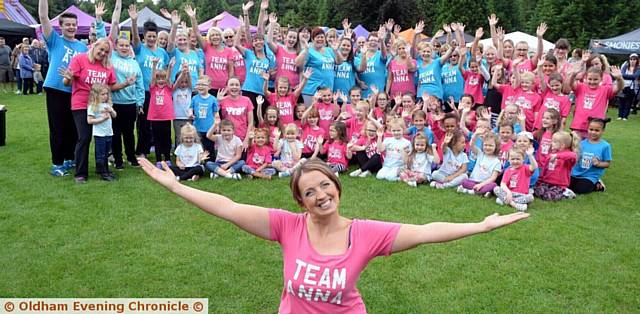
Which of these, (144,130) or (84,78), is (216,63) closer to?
(144,130)

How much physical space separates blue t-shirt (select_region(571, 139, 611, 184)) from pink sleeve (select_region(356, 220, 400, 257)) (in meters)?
6.26

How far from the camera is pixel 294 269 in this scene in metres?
2.39

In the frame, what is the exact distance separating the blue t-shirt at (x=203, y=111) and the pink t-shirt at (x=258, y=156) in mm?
832

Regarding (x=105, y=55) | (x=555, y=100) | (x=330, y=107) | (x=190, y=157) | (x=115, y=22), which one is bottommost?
(x=190, y=157)

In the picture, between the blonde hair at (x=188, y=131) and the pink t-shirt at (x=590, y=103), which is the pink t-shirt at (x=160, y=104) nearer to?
the blonde hair at (x=188, y=131)

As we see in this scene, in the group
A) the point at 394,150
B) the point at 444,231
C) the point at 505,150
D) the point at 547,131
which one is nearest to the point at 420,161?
the point at 394,150

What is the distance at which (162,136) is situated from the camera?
8242mm

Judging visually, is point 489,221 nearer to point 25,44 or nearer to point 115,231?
point 115,231

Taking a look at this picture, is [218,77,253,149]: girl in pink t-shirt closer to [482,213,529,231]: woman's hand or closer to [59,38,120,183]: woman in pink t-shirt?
[59,38,120,183]: woman in pink t-shirt

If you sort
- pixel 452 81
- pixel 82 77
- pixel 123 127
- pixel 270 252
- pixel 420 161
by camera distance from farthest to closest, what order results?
pixel 452 81
pixel 123 127
pixel 420 161
pixel 82 77
pixel 270 252

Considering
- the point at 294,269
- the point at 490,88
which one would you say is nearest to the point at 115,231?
the point at 294,269

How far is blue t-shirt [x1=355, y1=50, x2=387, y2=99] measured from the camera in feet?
31.7

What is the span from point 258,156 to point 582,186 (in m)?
4.82

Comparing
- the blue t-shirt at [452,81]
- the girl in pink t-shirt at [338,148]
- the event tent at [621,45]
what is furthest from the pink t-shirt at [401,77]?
the event tent at [621,45]
